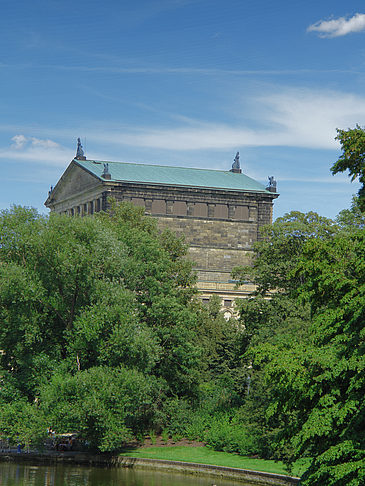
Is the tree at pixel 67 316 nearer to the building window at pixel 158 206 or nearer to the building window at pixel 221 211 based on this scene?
the building window at pixel 158 206

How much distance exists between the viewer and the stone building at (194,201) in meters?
99.2

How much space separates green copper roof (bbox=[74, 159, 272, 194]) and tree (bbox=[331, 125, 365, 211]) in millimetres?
76345

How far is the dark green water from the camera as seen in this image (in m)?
33.5

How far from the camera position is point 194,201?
10244cm

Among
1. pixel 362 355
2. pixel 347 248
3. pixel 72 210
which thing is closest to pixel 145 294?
pixel 347 248

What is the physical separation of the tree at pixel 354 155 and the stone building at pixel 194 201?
73.6 meters

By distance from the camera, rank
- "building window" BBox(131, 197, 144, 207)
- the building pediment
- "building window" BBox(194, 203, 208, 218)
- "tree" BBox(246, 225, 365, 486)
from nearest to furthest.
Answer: "tree" BBox(246, 225, 365, 486)
"building window" BBox(131, 197, 144, 207)
the building pediment
"building window" BBox(194, 203, 208, 218)

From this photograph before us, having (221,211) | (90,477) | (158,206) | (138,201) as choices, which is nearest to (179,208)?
(158,206)

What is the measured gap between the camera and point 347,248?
24.0m

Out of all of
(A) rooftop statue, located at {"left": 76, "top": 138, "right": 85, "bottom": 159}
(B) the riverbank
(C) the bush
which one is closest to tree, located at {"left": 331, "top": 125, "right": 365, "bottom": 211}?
(B) the riverbank

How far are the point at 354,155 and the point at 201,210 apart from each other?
80980mm

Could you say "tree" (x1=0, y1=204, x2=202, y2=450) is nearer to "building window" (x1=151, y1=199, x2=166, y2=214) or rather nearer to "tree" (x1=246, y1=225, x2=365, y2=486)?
"tree" (x1=246, y1=225, x2=365, y2=486)

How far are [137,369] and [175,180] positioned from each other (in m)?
65.2

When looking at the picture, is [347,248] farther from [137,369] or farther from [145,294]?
[145,294]
